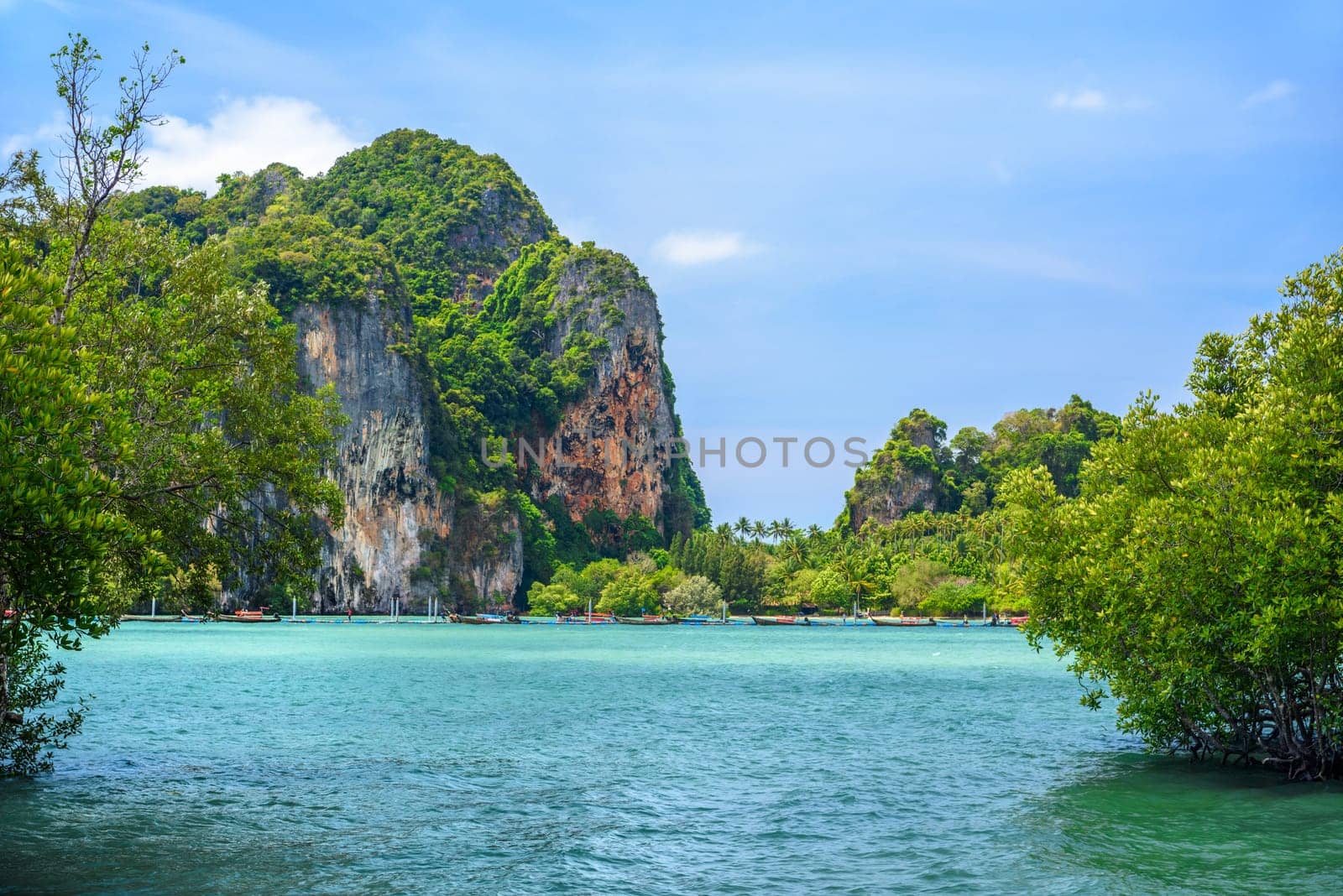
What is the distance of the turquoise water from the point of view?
45.4ft

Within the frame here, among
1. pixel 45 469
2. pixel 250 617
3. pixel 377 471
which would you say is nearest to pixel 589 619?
pixel 377 471

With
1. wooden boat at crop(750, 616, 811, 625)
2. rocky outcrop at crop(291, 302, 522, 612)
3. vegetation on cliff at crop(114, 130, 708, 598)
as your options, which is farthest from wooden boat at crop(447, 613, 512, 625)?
wooden boat at crop(750, 616, 811, 625)

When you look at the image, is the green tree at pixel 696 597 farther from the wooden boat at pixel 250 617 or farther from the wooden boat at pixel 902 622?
the wooden boat at pixel 250 617

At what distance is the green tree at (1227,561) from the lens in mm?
15938

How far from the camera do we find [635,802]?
62.7 feet

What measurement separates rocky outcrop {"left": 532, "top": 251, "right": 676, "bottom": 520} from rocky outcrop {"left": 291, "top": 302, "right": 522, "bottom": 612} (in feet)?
123

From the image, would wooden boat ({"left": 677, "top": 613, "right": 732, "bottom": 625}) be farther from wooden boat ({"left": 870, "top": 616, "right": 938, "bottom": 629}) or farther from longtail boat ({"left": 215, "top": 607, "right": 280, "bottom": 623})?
longtail boat ({"left": 215, "top": 607, "right": 280, "bottom": 623})

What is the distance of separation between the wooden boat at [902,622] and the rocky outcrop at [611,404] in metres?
51.7

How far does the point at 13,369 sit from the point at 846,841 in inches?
489

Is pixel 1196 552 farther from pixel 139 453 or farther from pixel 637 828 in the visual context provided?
pixel 139 453

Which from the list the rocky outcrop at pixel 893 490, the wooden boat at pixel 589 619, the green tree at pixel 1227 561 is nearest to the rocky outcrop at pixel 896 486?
the rocky outcrop at pixel 893 490

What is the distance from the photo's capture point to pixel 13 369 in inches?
386

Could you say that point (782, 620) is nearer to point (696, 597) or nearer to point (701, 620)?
point (701, 620)

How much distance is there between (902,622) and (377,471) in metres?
68.6
